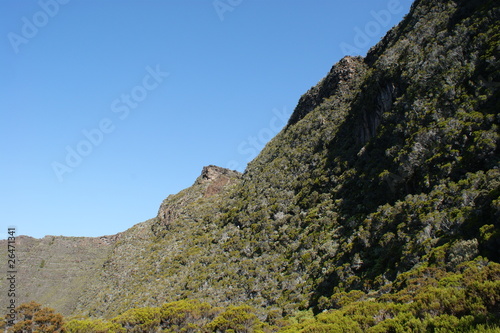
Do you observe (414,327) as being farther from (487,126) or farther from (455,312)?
(487,126)

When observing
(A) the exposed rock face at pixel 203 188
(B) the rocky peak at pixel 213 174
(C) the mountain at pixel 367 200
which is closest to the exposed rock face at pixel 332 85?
(C) the mountain at pixel 367 200

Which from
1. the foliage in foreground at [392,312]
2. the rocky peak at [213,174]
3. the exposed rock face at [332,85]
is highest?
the rocky peak at [213,174]

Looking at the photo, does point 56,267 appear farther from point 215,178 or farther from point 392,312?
point 392,312

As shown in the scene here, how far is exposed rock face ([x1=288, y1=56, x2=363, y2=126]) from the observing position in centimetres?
6556

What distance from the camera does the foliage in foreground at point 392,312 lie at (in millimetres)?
11789

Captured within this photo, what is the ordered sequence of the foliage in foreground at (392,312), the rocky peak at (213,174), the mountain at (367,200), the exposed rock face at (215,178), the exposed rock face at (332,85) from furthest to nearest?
1. the rocky peak at (213,174)
2. the exposed rock face at (215,178)
3. the exposed rock face at (332,85)
4. the mountain at (367,200)
5. the foliage in foreground at (392,312)

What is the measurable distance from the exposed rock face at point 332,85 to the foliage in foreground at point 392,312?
47.5 meters

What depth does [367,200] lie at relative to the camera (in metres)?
34.6

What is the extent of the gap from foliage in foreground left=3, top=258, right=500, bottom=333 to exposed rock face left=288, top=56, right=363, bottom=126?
47.5 metres

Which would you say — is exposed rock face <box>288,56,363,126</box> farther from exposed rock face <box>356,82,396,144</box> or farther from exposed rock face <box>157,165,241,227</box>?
exposed rock face <box>157,165,241,227</box>

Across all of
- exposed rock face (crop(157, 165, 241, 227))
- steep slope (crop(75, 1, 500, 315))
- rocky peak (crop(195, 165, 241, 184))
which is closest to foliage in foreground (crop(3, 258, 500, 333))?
steep slope (crop(75, 1, 500, 315))

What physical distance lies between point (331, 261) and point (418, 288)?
14.3 m

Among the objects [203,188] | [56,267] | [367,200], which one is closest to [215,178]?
[203,188]

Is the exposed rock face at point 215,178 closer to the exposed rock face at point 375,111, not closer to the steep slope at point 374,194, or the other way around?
the steep slope at point 374,194
